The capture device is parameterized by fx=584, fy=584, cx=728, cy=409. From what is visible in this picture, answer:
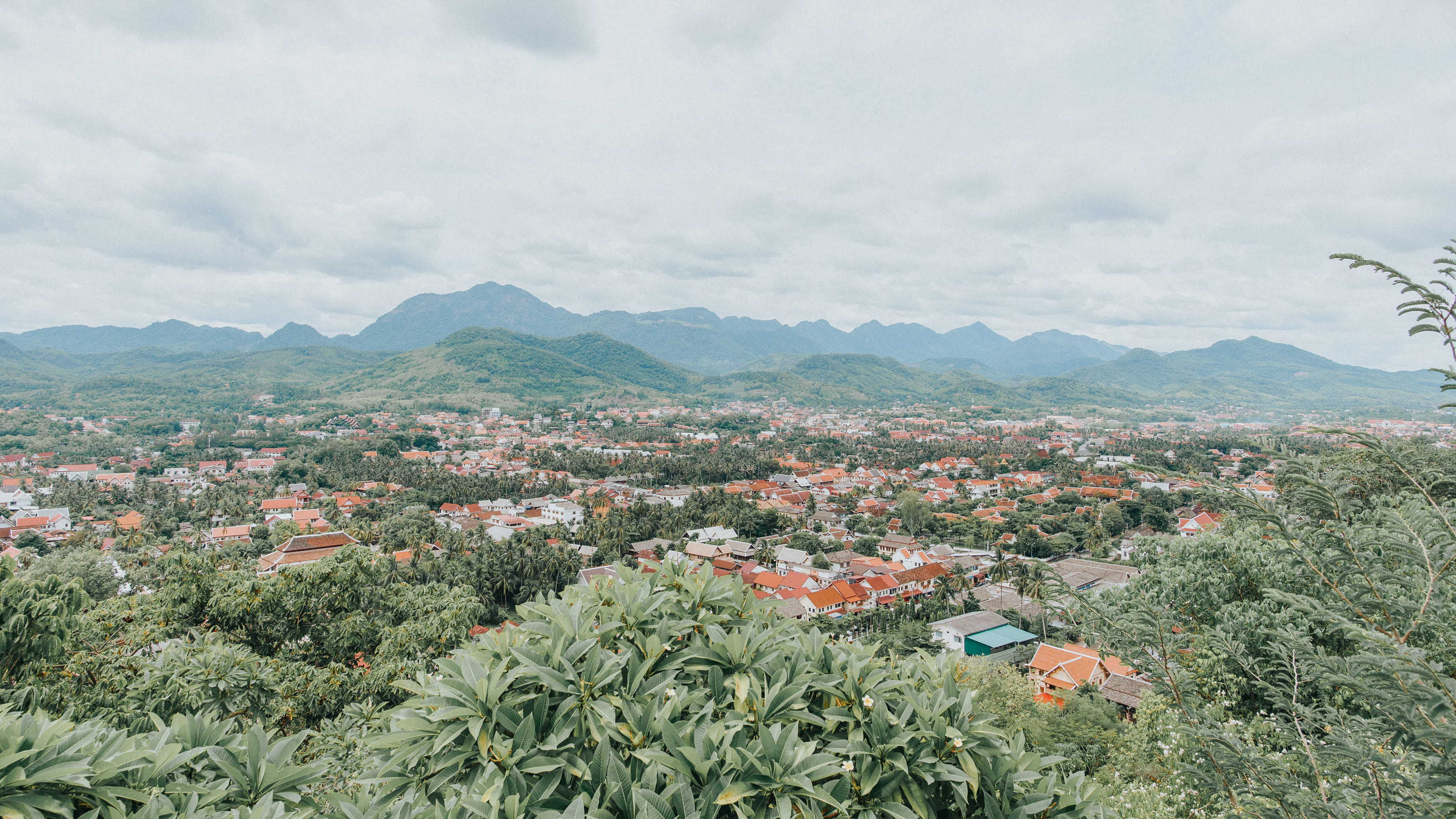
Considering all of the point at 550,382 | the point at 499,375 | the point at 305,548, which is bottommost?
the point at 305,548

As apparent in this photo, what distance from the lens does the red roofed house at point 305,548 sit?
19.4m

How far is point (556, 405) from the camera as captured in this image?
98438mm

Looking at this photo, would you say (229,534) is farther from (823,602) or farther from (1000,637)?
(1000,637)

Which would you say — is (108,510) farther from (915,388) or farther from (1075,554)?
(915,388)

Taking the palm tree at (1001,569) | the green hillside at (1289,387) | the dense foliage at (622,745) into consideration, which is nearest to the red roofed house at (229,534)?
the dense foliage at (622,745)

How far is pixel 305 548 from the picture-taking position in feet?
67.7

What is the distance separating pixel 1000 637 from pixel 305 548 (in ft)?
76.5

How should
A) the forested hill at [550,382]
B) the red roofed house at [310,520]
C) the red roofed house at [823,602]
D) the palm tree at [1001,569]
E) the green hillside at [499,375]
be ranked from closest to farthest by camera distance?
the red roofed house at [823,602]
the palm tree at [1001,569]
the red roofed house at [310,520]
the forested hill at [550,382]
the green hillside at [499,375]

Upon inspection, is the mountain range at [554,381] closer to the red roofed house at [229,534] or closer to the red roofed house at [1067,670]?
the red roofed house at [229,534]

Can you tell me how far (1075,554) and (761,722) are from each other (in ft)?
105

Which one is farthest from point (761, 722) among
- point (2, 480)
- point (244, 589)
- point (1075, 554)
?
point (2, 480)

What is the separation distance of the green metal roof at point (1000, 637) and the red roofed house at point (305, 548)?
20212 mm

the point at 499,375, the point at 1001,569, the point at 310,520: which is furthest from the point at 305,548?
the point at 499,375

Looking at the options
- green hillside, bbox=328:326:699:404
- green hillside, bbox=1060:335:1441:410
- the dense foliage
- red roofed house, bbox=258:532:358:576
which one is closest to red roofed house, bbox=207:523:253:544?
red roofed house, bbox=258:532:358:576
